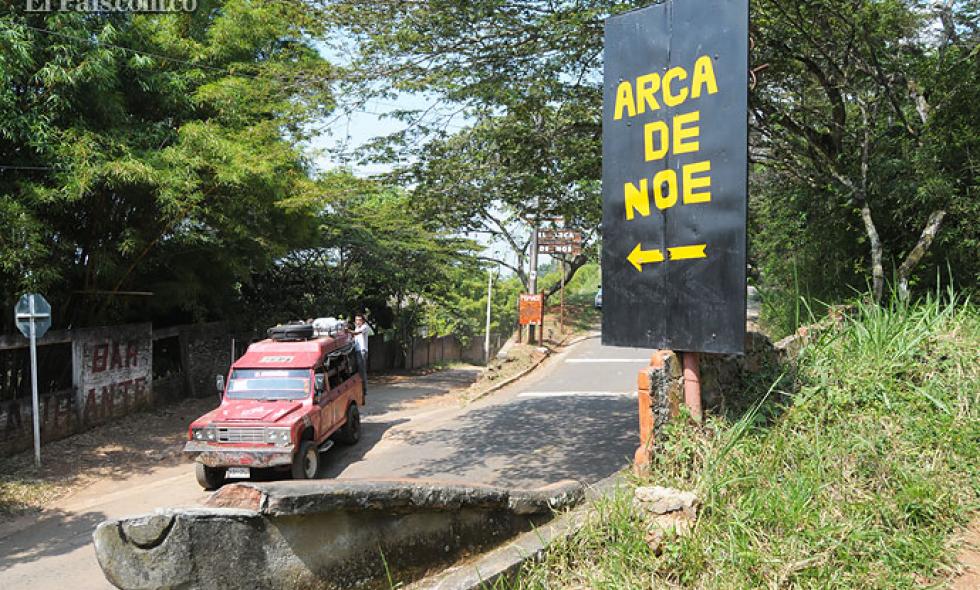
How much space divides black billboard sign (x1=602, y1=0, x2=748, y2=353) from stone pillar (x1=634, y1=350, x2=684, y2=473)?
7.1 inches

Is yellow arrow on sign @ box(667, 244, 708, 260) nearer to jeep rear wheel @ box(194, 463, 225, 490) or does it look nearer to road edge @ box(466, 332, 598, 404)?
jeep rear wheel @ box(194, 463, 225, 490)

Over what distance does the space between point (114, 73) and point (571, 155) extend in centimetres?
694

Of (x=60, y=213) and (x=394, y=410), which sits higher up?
(x=60, y=213)

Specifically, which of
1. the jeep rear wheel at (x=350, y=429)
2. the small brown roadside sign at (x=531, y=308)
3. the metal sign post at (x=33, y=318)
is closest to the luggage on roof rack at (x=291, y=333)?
the jeep rear wheel at (x=350, y=429)

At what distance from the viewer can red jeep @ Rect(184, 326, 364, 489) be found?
830cm

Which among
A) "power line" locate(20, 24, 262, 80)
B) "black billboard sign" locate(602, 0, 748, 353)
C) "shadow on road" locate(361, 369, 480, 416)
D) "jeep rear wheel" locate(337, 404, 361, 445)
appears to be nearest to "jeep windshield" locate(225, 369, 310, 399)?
"jeep rear wheel" locate(337, 404, 361, 445)

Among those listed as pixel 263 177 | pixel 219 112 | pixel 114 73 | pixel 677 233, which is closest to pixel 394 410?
pixel 263 177

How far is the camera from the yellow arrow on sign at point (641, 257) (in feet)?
13.4

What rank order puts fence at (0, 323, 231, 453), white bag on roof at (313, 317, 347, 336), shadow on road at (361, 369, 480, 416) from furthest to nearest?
1. shadow on road at (361, 369, 480, 416)
2. white bag on roof at (313, 317, 347, 336)
3. fence at (0, 323, 231, 453)

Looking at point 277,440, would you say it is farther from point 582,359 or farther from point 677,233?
point 582,359

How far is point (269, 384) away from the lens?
372 inches

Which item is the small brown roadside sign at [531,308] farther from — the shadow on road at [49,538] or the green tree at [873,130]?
the shadow on road at [49,538]

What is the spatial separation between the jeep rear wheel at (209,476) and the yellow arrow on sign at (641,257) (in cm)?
678

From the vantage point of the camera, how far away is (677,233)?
3973 millimetres
